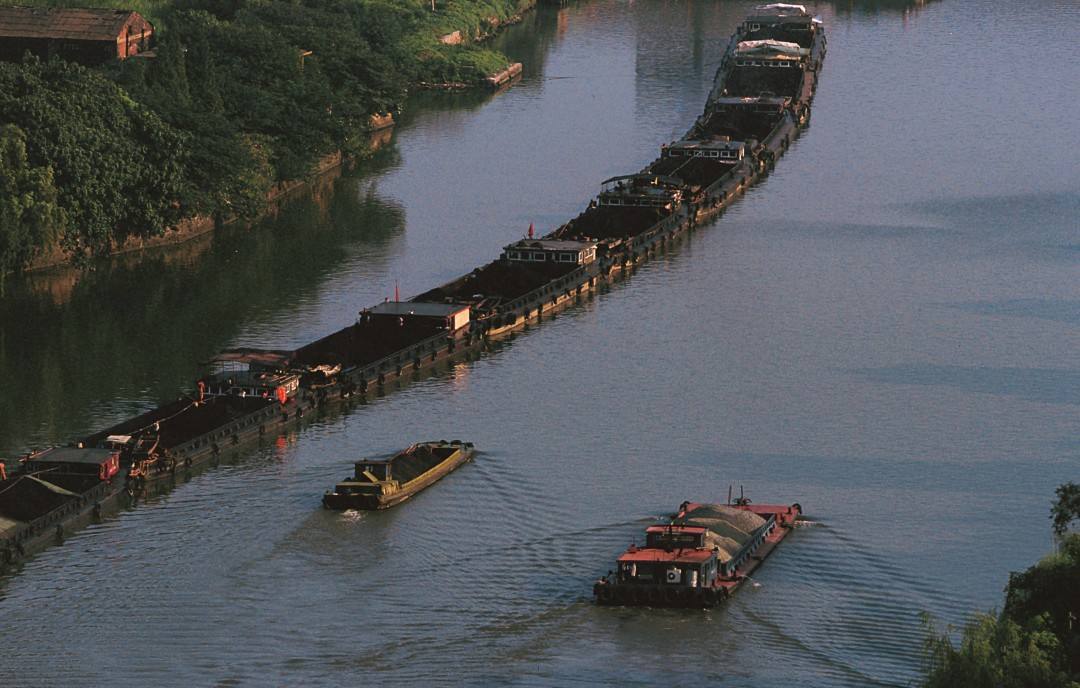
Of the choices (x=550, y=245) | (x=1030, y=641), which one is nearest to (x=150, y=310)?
(x=550, y=245)

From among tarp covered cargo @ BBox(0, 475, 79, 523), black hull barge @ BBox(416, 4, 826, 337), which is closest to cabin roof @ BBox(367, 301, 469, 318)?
black hull barge @ BBox(416, 4, 826, 337)

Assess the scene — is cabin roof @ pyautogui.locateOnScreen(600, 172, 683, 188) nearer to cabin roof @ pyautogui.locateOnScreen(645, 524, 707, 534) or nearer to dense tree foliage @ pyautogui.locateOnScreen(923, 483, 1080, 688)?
cabin roof @ pyautogui.locateOnScreen(645, 524, 707, 534)

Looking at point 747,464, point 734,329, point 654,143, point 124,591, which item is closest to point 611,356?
point 734,329

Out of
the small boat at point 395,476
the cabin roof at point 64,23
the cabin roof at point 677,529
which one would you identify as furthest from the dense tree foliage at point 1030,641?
the cabin roof at point 64,23

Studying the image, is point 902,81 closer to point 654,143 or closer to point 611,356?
point 654,143

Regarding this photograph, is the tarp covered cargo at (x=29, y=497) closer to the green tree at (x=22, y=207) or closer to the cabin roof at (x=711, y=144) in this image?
the green tree at (x=22, y=207)

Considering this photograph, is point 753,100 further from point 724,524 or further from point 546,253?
point 724,524

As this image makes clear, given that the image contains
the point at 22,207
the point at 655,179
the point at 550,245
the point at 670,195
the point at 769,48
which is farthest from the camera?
the point at 769,48
